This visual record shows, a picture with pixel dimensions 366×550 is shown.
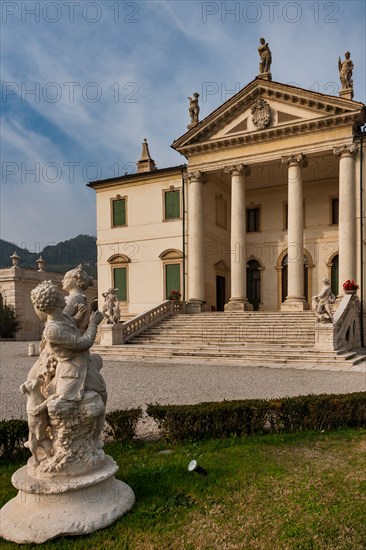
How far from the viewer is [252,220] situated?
3012cm

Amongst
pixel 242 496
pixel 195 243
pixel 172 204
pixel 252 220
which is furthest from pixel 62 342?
pixel 252 220

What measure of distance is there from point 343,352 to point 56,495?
48.3 ft

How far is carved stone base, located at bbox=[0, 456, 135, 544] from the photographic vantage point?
352 cm

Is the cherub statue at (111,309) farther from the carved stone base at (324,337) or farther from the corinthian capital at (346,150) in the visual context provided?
the corinthian capital at (346,150)

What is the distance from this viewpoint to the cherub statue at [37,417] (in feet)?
12.0

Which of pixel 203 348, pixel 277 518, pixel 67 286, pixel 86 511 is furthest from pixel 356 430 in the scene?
pixel 203 348

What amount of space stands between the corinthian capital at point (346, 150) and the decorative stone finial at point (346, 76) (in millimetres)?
3039

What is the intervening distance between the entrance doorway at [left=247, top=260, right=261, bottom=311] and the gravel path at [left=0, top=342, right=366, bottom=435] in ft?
48.5

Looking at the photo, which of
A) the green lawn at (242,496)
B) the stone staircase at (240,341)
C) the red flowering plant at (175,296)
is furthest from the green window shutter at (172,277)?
the green lawn at (242,496)

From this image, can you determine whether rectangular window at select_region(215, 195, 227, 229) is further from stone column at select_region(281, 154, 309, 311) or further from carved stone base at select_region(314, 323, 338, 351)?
carved stone base at select_region(314, 323, 338, 351)

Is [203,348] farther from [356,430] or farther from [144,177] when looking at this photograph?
[144,177]

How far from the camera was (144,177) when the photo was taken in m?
29.2

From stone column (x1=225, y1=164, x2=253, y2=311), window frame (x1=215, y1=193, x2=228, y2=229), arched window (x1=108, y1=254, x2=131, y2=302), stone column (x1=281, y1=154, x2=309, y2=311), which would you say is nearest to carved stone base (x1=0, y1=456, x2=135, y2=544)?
stone column (x1=281, y1=154, x2=309, y2=311)

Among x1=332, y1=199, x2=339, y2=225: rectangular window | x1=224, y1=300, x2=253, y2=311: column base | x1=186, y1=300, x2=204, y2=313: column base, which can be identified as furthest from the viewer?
x1=332, y1=199, x2=339, y2=225: rectangular window
